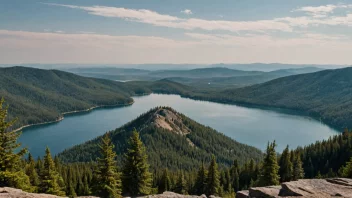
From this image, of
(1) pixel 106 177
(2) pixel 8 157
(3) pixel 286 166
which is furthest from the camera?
(3) pixel 286 166

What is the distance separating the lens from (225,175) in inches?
4444

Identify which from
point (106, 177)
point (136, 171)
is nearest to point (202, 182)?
point (136, 171)

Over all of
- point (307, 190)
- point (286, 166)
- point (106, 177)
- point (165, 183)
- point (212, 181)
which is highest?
point (307, 190)

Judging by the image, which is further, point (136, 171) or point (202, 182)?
point (202, 182)

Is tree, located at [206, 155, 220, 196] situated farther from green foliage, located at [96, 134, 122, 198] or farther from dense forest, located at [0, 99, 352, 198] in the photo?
green foliage, located at [96, 134, 122, 198]

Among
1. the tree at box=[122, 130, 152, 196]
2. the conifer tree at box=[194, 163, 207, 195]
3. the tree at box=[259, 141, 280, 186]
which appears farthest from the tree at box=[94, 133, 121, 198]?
the tree at box=[259, 141, 280, 186]

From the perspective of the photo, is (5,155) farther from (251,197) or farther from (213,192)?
(213,192)

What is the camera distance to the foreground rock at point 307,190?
2914 cm

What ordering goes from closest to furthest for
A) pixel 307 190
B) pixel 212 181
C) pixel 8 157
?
1. pixel 307 190
2. pixel 8 157
3. pixel 212 181

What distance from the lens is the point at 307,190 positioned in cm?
2995

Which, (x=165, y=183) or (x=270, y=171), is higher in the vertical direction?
(x=270, y=171)

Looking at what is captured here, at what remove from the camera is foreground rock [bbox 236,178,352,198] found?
29141 millimetres

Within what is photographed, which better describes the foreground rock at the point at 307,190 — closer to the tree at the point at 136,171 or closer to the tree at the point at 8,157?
the tree at the point at 136,171

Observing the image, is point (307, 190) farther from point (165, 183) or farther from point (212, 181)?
point (165, 183)
